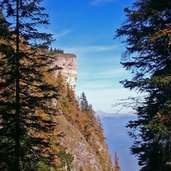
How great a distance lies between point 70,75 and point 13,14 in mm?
148560

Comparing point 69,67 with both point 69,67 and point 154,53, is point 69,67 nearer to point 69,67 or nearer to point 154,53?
point 69,67

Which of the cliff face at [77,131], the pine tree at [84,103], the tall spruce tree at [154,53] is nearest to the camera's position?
the tall spruce tree at [154,53]

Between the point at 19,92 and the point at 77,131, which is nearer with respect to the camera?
the point at 19,92

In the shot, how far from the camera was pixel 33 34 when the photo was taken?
16453mm

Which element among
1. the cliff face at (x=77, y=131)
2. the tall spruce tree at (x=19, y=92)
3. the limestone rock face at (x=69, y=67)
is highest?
the limestone rock face at (x=69, y=67)

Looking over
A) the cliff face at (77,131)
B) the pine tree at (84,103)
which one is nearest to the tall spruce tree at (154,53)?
the cliff face at (77,131)

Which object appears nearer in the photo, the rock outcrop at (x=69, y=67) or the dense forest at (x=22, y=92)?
the dense forest at (x=22, y=92)

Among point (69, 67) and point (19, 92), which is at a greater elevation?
point (69, 67)

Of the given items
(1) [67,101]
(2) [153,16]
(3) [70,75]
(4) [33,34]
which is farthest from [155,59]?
(3) [70,75]

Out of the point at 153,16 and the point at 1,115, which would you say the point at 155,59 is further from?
the point at 1,115

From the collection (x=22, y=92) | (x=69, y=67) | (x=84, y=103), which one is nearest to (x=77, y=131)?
(x=84, y=103)

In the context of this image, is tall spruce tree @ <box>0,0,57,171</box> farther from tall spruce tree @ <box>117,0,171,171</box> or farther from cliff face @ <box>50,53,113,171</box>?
cliff face @ <box>50,53,113,171</box>

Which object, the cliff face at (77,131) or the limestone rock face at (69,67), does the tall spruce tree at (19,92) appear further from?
the limestone rock face at (69,67)

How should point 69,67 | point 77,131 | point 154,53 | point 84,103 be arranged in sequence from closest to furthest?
point 154,53 < point 77,131 < point 84,103 < point 69,67
